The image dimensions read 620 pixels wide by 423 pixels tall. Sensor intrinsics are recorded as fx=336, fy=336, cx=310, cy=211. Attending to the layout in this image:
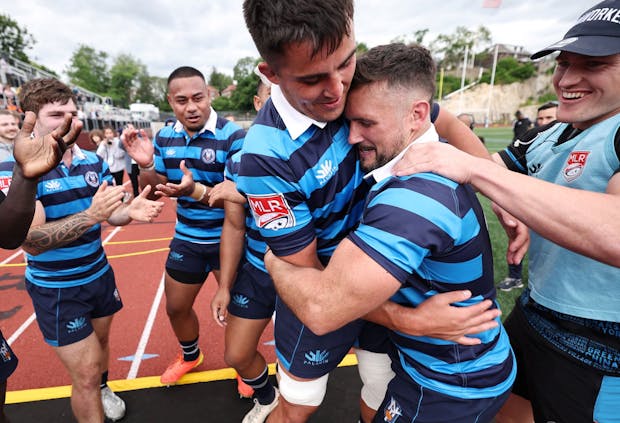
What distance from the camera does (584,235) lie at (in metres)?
1.13

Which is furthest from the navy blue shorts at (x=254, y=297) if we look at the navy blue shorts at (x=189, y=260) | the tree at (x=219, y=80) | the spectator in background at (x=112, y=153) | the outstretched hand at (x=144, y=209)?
the tree at (x=219, y=80)

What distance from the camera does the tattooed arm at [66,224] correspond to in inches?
85.9

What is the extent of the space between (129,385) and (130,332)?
1.07 m

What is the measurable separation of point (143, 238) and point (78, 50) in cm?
7515

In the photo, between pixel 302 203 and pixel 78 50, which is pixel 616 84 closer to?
pixel 302 203

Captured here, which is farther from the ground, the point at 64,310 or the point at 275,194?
the point at 275,194

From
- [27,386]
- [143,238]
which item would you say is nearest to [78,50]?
[143,238]

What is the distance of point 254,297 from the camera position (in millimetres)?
2500

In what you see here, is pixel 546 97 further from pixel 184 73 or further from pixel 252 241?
pixel 252 241

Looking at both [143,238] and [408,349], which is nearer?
[408,349]

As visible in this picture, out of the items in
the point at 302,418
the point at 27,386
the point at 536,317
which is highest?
the point at 536,317

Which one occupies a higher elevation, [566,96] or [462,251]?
[566,96]

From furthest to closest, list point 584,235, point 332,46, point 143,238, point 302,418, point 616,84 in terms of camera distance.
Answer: point 143,238 < point 302,418 < point 616,84 < point 332,46 < point 584,235

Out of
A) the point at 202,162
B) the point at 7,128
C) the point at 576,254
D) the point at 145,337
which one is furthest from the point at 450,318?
the point at 7,128
